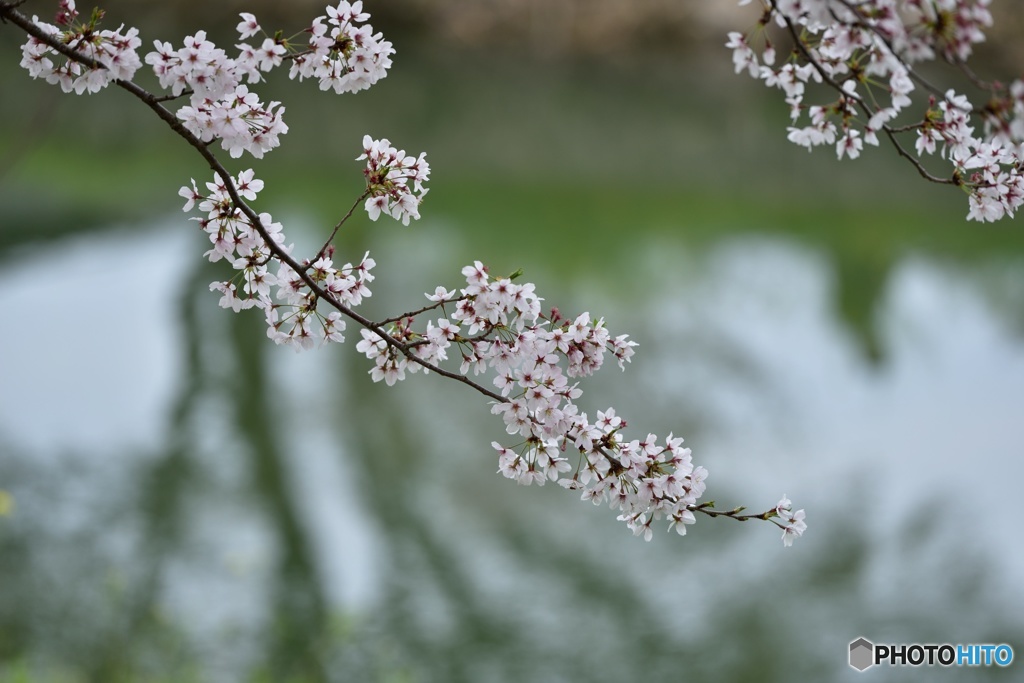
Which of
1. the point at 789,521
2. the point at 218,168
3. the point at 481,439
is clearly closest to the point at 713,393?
the point at 481,439

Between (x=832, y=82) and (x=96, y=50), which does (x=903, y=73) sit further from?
(x=96, y=50)

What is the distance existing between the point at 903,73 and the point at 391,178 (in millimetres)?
645

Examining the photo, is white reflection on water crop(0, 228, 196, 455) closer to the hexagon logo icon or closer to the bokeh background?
the bokeh background

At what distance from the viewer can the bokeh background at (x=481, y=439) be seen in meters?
3.48

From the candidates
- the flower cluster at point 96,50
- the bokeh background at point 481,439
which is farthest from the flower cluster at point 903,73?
the bokeh background at point 481,439

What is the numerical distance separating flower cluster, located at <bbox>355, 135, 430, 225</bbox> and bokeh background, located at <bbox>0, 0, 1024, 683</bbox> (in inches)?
64.7

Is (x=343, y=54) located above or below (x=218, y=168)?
above

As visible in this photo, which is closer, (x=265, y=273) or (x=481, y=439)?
(x=265, y=273)

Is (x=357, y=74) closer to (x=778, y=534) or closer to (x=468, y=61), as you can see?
(x=778, y=534)

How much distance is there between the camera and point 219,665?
318cm

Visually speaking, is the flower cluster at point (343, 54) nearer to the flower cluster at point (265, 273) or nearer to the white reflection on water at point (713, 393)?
the flower cluster at point (265, 273)

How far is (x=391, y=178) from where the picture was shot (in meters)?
1.29

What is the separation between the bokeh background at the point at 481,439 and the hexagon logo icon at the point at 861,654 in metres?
0.05

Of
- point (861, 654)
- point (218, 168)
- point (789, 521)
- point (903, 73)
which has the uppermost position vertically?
point (861, 654)
